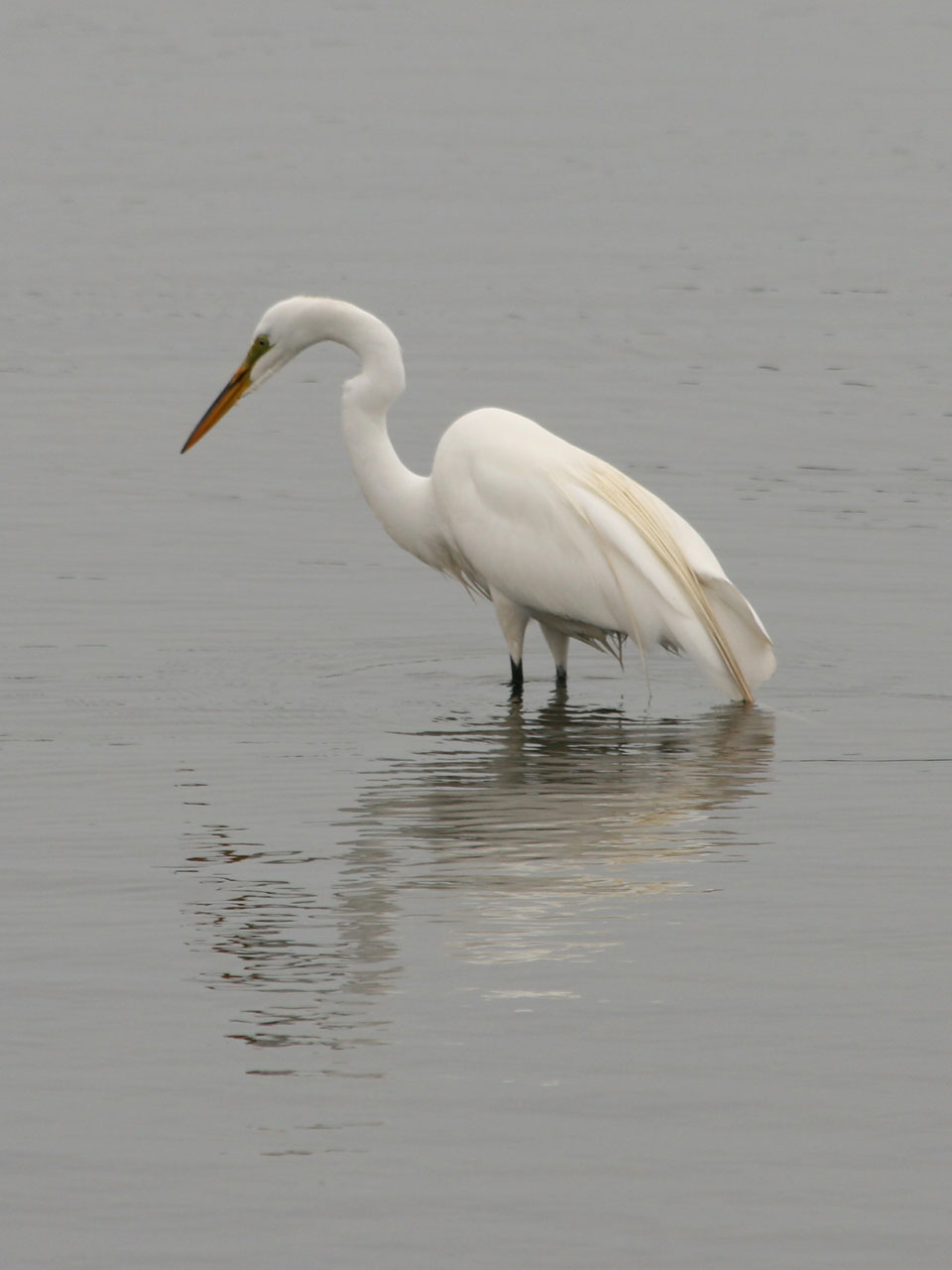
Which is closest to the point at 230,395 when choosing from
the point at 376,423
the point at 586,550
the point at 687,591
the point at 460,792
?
the point at 376,423

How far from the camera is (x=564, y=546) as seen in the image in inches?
421

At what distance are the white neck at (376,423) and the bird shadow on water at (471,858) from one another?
1.24m

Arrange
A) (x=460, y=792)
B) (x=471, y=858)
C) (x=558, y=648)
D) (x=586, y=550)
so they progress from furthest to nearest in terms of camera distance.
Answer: (x=558, y=648)
(x=586, y=550)
(x=460, y=792)
(x=471, y=858)

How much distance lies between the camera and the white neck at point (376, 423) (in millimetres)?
11430

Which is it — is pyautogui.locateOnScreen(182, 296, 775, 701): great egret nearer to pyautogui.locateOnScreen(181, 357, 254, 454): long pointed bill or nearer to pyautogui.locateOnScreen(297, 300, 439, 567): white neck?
pyautogui.locateOnScreen(297, 300, 439, 567): white neck

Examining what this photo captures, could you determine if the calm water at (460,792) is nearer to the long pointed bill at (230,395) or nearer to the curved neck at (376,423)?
the curved neck at (376,423)

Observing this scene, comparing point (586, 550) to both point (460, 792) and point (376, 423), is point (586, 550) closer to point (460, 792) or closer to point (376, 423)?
point (376, 423)

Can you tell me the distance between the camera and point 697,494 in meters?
14.7

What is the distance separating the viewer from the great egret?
34.4 ft

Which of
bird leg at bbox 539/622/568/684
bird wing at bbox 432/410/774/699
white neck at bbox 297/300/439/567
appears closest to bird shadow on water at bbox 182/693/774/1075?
bird wing at bbox 432/410/774/699

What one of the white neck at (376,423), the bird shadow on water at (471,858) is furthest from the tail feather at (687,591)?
the white neck at (376,423)

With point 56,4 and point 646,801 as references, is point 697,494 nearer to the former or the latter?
point 646,801

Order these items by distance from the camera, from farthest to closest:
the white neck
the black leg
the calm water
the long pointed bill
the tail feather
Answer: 1. the long pointed bill
2. the white neck
3. the black leg
4. the tail feather
5. the calm water

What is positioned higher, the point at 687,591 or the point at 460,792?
the point at 687,591
